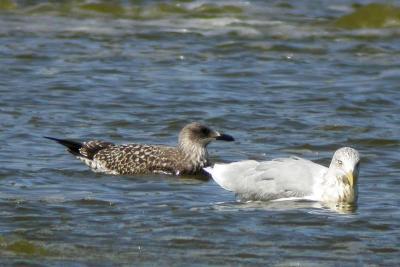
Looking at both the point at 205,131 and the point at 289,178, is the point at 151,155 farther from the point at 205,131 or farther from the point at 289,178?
the point at 289,178

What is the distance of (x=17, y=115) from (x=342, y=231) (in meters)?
5.17

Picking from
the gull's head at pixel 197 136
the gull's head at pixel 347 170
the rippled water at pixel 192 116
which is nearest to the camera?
the rippled water at pixel 192 116

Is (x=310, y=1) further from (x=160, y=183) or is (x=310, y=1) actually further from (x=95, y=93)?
(x=160, y=183)

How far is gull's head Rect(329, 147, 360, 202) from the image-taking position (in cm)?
923

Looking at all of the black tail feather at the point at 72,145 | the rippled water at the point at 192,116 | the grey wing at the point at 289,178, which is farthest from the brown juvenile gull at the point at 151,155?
the grey wing at the point at 289,178

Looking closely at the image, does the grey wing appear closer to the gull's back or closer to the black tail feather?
the gull's back

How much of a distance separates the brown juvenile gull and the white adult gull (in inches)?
57.3

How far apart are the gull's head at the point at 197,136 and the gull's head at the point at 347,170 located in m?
1.84

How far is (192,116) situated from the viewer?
42.7 feet

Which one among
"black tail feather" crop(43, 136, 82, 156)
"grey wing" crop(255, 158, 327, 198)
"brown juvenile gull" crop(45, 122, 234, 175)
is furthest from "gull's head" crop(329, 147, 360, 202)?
"black tail feather" crop(43, 136, 82, 156)

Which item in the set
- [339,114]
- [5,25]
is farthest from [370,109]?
[5,25]

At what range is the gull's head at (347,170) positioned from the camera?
9.23m

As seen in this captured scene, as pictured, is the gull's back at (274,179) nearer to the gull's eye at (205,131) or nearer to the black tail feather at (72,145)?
the gull's eye at (205,131)

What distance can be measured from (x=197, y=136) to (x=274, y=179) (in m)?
1.90
